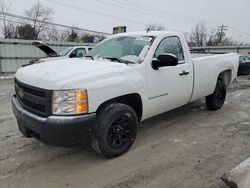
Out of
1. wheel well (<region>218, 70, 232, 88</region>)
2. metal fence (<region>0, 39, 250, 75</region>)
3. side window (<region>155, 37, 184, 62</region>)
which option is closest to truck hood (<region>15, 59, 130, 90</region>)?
side window (<region>155, 37, 184, 62</region>)

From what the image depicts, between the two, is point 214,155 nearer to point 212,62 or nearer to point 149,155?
point 149,155

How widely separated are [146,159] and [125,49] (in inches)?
74.7

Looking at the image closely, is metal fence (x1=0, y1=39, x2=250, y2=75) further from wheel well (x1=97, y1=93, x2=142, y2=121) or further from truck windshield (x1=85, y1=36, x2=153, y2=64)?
wheel well (x1=97, y1=93, x2=142, y2=121)

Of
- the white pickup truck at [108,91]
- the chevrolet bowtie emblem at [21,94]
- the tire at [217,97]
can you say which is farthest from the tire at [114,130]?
the tire at [217,97]

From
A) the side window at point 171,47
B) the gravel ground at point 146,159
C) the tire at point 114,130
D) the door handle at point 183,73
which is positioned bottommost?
the gravel ground at point 146,159

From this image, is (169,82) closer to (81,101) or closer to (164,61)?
(164,61)

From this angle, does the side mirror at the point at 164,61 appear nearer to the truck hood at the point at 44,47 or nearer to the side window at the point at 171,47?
the side window at the point at 171,47

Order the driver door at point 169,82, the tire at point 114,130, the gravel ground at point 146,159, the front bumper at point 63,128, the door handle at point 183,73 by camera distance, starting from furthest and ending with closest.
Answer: the door handle at point 183,73 → the driver door at point 169,82 → the tire at point 114,130 → the gravel ground at point 146,159 → the front bumper at point 63,128

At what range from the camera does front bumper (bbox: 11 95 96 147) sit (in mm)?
3180

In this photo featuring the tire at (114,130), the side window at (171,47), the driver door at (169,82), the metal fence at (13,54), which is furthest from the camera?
the metal fence at (13,54)

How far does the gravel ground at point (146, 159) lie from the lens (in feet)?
10.8

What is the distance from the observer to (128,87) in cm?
378

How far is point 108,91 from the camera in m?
3.51

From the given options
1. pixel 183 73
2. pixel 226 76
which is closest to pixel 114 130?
pixel 183 73
